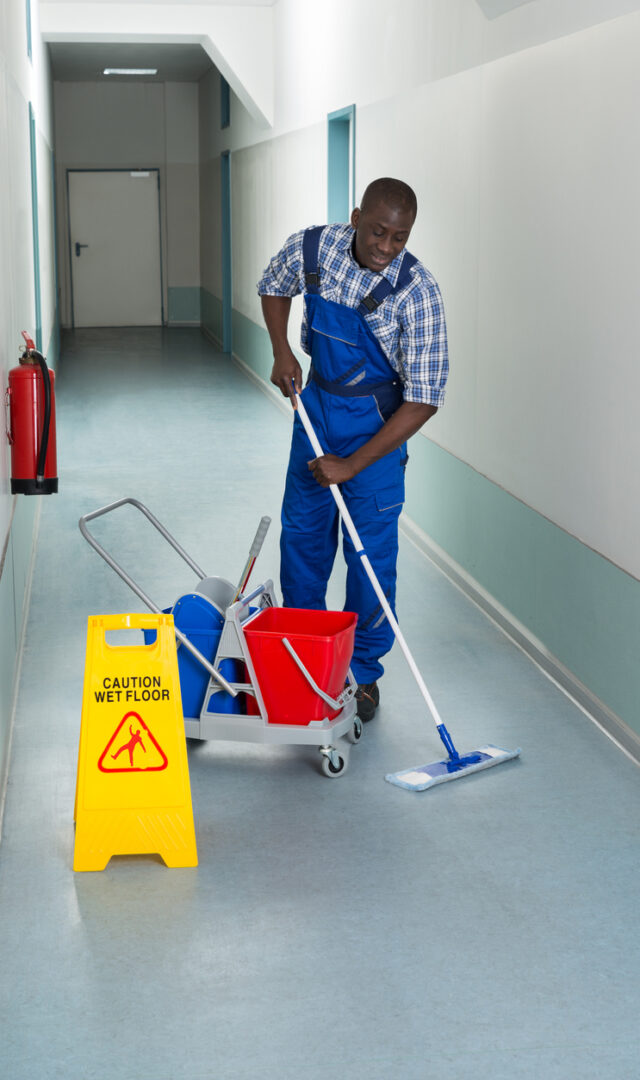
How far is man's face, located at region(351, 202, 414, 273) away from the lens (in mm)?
3175

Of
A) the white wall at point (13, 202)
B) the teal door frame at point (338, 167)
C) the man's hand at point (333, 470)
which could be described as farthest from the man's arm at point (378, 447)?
the teal door frame at point (338, 167)

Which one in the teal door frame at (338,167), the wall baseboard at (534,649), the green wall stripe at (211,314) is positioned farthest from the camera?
the green wall stripe at (211,314)

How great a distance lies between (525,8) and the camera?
411 cm

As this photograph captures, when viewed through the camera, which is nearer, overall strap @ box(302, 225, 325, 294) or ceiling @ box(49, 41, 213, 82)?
overall strap @ box(302, 225, 325, 294)

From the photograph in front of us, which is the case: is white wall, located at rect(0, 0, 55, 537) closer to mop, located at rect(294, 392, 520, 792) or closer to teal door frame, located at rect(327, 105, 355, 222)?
mop, located at rect(294, 392, 520, 792)

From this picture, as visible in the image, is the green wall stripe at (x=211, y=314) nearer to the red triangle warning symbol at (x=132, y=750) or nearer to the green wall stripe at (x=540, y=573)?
the green wall stripe at (x=540, y=573)

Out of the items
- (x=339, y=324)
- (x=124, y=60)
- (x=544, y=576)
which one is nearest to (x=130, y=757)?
(x=339, y=324)

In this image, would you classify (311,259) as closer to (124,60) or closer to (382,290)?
(382,290)

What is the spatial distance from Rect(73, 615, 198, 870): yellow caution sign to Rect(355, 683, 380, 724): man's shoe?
3.21ft

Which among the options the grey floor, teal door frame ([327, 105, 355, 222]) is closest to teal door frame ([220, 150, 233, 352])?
teal door frame ([327, 105, 355, 222])

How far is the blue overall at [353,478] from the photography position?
11.2ft

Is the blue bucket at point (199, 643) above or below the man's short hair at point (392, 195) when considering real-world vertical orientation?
below

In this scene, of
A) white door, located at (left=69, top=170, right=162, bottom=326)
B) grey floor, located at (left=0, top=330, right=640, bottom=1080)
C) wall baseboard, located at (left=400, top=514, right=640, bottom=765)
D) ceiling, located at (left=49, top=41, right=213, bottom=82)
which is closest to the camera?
grey floor, located at (left=0, top=330, right=640, bottom=1080)

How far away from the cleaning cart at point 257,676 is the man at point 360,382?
338mm
